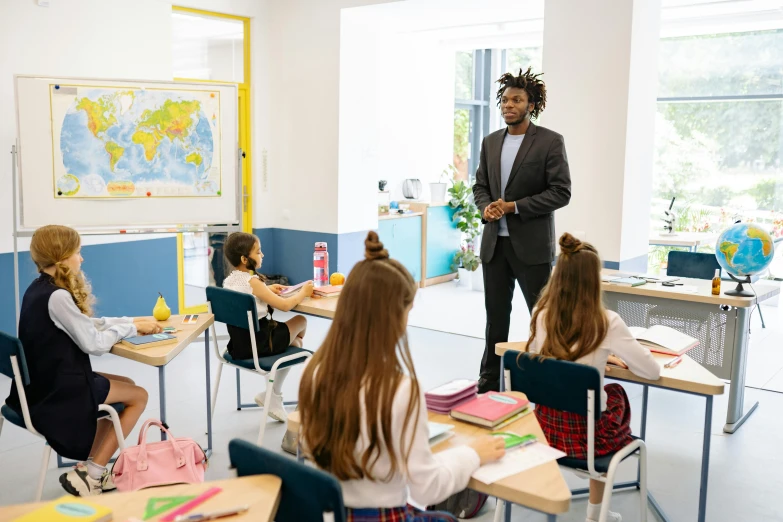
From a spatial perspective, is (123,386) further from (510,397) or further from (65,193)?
(65,193)

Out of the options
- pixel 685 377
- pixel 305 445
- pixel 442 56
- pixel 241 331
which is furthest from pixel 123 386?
pixel 442 56

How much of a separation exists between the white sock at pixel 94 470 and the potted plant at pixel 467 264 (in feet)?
18.2

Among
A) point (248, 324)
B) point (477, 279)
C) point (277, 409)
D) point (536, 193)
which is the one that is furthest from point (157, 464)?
point (477, 279)

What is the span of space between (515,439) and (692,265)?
3217 millimetres

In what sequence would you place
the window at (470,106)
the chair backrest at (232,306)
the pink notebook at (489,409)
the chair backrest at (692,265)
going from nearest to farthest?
the pink notebook at (489,409) → the chair backrest at (232,306) → the chair backrest at (692,265) → the window at (470,106)

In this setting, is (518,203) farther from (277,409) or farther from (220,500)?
(220,500)

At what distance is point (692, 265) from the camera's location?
4.66 meters

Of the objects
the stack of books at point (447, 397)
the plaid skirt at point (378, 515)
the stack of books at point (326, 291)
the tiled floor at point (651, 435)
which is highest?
the stack of books at point (326, 291)

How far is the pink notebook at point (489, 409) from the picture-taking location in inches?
79.7

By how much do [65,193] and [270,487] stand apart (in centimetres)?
393

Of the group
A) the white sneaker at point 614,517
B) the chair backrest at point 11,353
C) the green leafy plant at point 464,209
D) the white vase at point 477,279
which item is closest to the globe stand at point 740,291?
the white sneaker at point 614,517

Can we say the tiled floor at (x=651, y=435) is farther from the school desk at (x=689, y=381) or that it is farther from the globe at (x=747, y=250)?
the globe at (x=747, y=250)

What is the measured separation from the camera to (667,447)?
3656 millimetres

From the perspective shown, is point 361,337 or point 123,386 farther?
point 123,386
